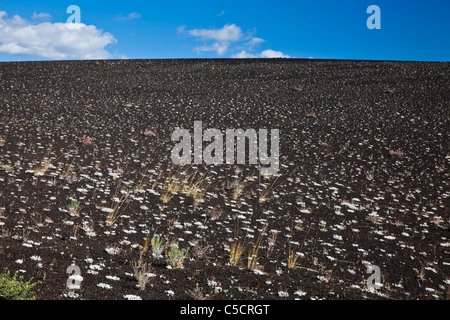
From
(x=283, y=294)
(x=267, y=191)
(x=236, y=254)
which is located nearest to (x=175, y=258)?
(x=236, y=254)

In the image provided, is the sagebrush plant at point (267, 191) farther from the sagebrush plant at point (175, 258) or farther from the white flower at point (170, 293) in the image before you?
the white flower at point (170, 293)

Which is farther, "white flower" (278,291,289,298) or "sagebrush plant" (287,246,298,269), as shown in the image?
"sagebrush plant" (287,246,298,269)

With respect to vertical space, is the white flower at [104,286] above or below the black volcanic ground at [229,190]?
below

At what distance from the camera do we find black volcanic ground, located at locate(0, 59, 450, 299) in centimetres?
693

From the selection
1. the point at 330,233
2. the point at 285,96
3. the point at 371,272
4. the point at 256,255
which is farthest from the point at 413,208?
the point at 285,96

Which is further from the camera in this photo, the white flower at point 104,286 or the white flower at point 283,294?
the white flower at point 283,294

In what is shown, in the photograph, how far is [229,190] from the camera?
1307cm

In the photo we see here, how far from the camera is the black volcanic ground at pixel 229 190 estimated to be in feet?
22.7

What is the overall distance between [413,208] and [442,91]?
2192 cm

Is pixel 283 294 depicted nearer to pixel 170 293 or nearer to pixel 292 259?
pixel 292 259

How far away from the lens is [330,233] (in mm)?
9992

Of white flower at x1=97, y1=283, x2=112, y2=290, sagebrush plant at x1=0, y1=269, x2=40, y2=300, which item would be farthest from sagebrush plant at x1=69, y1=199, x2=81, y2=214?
sagebrush plant at x1=0, y1=269, x2=40, y2=300

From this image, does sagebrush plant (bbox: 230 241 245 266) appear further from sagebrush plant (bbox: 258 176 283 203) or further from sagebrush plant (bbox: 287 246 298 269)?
sagebrush plant (bbox: 258 176 283 203)

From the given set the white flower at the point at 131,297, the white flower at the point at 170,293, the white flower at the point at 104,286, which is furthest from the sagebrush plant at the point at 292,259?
the white flower at the point at 104,286
